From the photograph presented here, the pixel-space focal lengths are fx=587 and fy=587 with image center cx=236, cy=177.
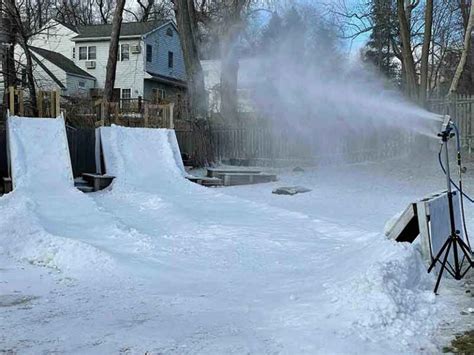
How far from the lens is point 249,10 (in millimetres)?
27734

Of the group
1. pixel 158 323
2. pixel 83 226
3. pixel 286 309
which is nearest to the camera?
pixel 158 323

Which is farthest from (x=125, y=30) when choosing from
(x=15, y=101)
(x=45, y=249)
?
(x=45, y=249)

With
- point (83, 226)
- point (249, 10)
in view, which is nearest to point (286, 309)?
point (83, 226)

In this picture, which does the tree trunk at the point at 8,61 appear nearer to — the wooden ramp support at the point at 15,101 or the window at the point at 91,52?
the wooden ramp support at the point at 15,101

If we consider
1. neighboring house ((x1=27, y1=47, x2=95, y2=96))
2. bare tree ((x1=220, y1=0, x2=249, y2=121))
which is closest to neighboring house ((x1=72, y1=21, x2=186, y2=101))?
neighboring house ((x1=27, y1=47, x2=95, y2=96))

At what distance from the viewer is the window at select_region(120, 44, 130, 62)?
42.3 metres

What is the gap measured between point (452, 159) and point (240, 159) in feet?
23.2

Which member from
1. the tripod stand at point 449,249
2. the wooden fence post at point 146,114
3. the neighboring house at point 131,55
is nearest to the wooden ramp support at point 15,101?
the wooden fence post at point 146,114

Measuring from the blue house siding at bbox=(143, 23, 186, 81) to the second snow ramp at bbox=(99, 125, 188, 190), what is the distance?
27.7m

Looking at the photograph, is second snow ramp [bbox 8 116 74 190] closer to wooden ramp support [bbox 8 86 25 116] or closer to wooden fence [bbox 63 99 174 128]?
wooden ramp support [bbox 8 86 25 116]

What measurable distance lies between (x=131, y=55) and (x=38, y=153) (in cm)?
3084

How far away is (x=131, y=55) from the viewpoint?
42.3 meters

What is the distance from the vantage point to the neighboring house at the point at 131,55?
1645 inches

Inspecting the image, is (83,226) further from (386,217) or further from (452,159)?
(452,159)
